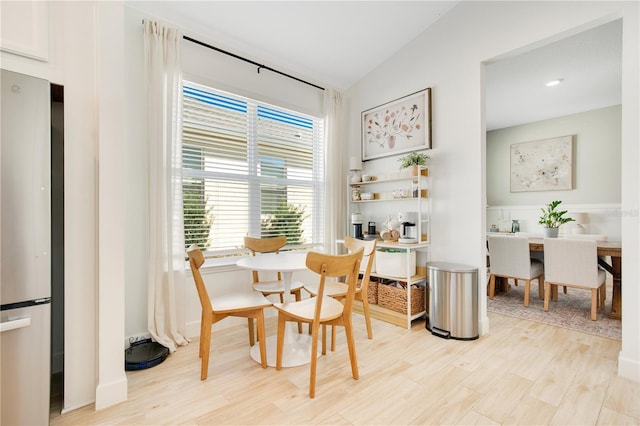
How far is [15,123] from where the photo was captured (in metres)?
1.35

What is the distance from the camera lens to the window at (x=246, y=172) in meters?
2.72

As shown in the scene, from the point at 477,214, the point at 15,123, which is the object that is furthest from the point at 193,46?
the point at 477,214

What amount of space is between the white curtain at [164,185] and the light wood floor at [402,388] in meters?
0.36

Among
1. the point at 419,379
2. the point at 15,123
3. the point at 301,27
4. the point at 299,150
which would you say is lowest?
the point at 419,379

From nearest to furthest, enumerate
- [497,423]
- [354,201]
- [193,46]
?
[497,423]
[193,46]
[354,201]

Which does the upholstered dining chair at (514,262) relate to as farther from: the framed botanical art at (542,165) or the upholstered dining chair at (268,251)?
the upholstered dining chair at (268,251)

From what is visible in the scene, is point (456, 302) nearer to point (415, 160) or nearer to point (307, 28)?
point (415, 160)

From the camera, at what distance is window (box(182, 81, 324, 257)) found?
8.93 feet

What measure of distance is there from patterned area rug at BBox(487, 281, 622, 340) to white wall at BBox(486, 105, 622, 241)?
1.13 meters

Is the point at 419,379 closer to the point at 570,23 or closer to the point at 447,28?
the point at 570,23

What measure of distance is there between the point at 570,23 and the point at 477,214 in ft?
5.20

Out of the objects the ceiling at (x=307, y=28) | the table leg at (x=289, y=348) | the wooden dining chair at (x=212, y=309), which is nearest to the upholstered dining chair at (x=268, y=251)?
the table leg at (x=289, y=348)

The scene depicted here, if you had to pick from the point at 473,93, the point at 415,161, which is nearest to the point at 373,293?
the point at 415,161

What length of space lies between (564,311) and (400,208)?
209cm
